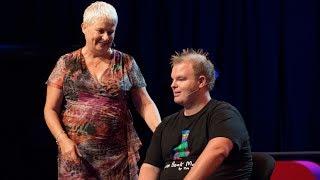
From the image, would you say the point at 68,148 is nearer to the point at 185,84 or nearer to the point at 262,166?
the point at 185,84

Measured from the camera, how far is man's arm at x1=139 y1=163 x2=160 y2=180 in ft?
8.98

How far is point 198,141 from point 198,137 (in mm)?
19

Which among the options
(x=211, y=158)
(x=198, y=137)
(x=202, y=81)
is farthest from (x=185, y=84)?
(x=211, y=158)

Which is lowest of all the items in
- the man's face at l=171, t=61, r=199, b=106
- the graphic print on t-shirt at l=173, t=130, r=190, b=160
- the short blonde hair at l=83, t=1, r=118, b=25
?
the graphic print on t-shirt at l=173, t=130, r=190, b=160

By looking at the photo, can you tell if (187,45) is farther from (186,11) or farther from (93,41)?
(93,41)

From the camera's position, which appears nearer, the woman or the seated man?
the seated man

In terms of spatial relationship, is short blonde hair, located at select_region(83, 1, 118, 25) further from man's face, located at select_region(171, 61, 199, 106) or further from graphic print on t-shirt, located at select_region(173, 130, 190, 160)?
graphic print on t-shirt, located at select_region(173, 130, 190, 160)

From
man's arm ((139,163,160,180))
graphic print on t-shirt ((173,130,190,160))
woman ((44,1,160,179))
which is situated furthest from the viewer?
woman ((44,1,160,179))

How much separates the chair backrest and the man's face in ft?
1.29

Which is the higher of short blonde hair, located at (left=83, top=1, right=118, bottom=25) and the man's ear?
short blonde hair, located at (left=83, top=1, right=118, bottom=25)

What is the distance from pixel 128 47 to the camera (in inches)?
177

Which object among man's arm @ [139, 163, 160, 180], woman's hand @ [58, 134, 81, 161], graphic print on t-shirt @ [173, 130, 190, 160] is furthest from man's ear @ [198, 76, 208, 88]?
woman's hand @ [58, 134, 81, 161]

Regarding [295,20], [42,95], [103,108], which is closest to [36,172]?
[42,95]

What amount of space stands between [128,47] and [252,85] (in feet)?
3.24
